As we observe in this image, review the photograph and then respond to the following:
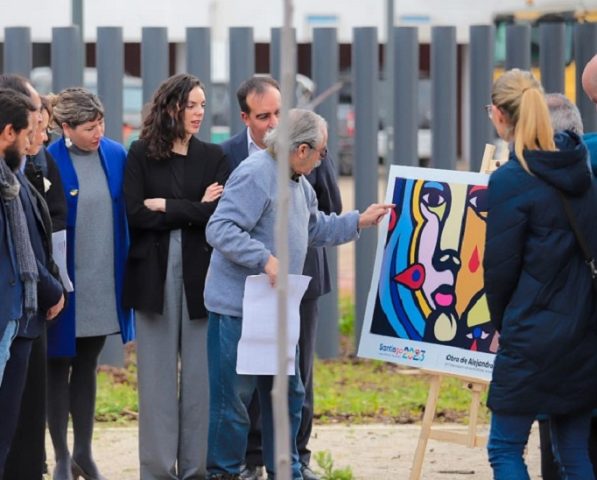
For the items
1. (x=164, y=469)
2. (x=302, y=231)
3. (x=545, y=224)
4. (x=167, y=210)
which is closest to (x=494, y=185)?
(x=545, y=224)

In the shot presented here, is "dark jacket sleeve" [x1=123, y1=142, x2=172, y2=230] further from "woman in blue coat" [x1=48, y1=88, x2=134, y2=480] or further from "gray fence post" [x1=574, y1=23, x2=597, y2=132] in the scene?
"gray fence post" [x1=574, y1=23, x2=597, y2=132]

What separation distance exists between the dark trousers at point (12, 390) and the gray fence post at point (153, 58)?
4145mm

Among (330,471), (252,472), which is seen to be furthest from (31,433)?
(330,471)

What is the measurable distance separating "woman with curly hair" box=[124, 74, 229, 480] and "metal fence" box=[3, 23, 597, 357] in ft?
9.90

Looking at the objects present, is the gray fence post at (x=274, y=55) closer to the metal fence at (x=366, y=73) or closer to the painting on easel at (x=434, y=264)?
the metal fence at (x=366, y=73)

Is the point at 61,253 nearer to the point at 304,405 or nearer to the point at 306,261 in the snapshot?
the point at 306,261

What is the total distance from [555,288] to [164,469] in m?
2.17

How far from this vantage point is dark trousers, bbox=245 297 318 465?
6387 mm

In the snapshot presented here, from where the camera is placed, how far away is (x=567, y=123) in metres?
5.01

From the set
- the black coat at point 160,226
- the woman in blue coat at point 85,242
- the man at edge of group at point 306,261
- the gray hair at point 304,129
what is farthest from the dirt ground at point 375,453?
the gray hair at point 304,129

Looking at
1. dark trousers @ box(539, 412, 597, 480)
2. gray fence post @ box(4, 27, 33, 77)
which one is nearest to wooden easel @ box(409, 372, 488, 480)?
dark trousers @ box(539, 412, 597, 480)

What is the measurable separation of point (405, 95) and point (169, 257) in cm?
371

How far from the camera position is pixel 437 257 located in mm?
6094

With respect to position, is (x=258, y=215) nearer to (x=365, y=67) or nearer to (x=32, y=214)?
(x=32, y=214)
